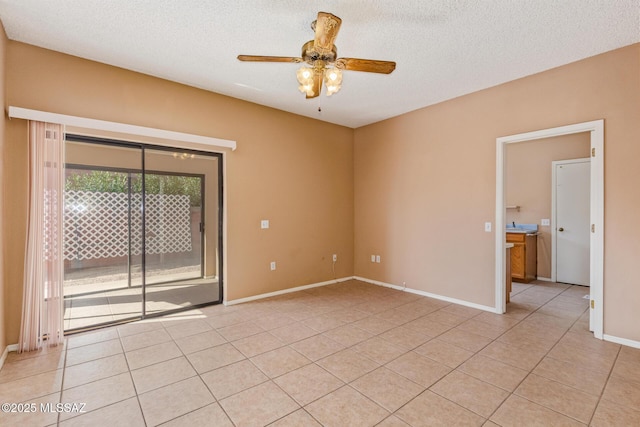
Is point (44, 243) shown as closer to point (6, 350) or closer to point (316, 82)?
point (6, 350)

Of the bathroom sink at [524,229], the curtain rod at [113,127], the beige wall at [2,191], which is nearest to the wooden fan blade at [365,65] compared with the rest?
the curtain rod at [113,127]

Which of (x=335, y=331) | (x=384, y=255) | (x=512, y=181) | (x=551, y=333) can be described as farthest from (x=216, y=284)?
(x=512, y=181)

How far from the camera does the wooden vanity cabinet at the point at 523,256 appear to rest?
523 cm

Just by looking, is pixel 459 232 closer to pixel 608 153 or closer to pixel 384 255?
pixel 384 255

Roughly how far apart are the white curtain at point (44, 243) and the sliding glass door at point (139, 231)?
737 millimetres

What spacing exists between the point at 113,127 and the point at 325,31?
8.53 ft

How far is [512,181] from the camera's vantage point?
5898mm

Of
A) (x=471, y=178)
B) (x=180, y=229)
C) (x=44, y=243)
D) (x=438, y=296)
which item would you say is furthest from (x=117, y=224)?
(x=471, y=178)

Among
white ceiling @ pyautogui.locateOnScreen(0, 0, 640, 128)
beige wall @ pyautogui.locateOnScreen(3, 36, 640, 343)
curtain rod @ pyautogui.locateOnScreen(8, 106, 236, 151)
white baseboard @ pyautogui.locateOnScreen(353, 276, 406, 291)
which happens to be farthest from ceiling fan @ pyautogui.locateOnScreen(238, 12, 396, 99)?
white baseboard @ pyautogui.locateOnScreen(353, 276, 406, 291)

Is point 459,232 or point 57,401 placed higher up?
point 459,232

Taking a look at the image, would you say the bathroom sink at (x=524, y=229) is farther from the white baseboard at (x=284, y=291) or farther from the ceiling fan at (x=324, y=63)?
the ceiling fan at (x=324, y=63)

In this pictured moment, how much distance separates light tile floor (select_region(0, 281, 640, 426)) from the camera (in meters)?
1.92

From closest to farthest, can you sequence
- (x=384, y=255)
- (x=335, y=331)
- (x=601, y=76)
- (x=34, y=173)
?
(x=34, y=173) < (x=601, y=76) < (x=335, y=331) < (x=384, y=255)

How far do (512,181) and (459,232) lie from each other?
108 inches
